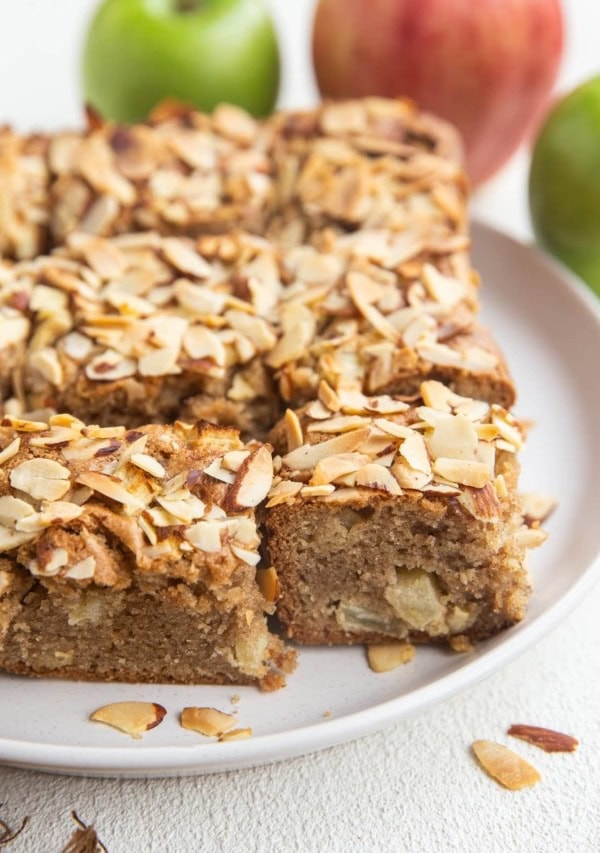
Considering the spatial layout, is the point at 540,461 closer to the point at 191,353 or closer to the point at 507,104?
the point at 191,353

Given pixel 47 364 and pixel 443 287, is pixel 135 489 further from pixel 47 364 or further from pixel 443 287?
pixel 443 287

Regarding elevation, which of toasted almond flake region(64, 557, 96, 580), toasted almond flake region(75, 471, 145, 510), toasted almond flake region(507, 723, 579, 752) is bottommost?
toasted almond flake region(507, 723, 579, 752)

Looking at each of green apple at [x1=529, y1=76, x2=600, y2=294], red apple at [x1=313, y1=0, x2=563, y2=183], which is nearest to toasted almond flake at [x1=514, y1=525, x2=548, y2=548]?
green apple at [x1=529, y1=76, x2=600, y2=294]

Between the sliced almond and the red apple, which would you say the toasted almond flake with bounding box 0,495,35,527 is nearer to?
the sliced almond

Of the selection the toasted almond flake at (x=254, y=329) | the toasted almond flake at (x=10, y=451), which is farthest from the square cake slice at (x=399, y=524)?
the toasted almond flake at (x=10, y=451)

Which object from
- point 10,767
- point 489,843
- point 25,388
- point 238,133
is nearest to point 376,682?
point 489,843

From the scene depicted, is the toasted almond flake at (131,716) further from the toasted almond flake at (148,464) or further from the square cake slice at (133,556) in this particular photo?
the toasted almond flake at (148,464)

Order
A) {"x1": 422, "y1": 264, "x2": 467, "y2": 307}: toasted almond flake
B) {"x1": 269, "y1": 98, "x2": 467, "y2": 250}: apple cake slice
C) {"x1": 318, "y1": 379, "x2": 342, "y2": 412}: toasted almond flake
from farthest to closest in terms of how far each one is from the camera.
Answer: {"x1": 269, "y1": 98, "x2": 467, "y2": 250}: apple cake slice
{"x1": 422, "y1": 264, "x2": 467, "y2": 307}: toasted almond flake
{"x1": 318, "y1": 379, "x2": 342, "y2": 412}: toasted almond flake
